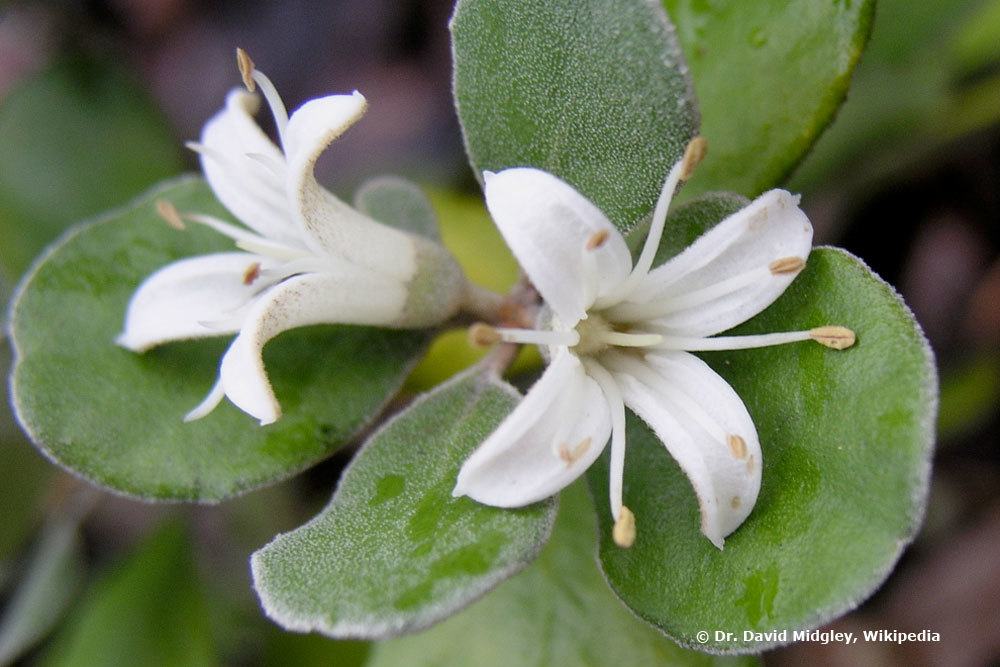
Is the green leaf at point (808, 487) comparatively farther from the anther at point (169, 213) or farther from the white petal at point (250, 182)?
the anther at point (169, 213)

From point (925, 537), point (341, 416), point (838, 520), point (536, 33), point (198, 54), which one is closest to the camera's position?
point (838, 520)

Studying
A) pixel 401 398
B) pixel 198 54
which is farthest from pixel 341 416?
pixel 198 54

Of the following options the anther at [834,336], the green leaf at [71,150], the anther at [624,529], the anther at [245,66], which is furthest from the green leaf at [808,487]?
the green leaf at [71,150]

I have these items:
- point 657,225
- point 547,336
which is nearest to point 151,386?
point 547,336

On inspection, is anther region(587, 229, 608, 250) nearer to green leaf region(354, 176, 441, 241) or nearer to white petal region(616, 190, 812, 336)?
white petal region(616, 190, 812, 336)

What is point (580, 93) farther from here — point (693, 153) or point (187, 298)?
point (187, 298)

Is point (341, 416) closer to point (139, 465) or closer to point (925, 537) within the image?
point (139, 465)

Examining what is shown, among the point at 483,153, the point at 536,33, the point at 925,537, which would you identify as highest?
the point at 536,33

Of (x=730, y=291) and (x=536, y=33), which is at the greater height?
(x=536, y=33)
